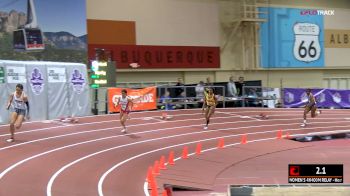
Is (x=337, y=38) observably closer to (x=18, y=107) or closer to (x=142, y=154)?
(x=142, y=154)

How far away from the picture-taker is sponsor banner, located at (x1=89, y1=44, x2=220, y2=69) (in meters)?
31.5

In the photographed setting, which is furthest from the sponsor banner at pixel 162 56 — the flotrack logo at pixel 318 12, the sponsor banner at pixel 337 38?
the sponsor banner at pixel 337 38

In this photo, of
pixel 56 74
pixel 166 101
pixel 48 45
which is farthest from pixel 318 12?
pixel 56 74

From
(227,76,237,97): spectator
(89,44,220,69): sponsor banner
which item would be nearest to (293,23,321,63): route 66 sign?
(89,44,220,69): sponsor banner

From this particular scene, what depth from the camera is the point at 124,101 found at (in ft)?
64.4

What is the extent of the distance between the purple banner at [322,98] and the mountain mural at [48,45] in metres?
12.3

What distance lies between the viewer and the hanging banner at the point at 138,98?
2470cm

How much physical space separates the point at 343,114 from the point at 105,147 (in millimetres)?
18227

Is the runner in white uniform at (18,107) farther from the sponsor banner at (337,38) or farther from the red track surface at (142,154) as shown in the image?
the sponsor banner at (337,38)

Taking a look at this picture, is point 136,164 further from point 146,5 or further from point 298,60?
point 298,60

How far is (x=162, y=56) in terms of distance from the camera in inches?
1320

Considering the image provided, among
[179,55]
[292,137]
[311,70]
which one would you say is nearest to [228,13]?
[179,55]

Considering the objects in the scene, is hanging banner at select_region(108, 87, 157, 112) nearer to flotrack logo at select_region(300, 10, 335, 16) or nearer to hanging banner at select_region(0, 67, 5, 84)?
hanging banner at select_region(0, 67, 5, 84)

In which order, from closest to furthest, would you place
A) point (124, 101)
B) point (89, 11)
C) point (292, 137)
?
point (124, 101) → point (292, 137) → point (89, 11)
